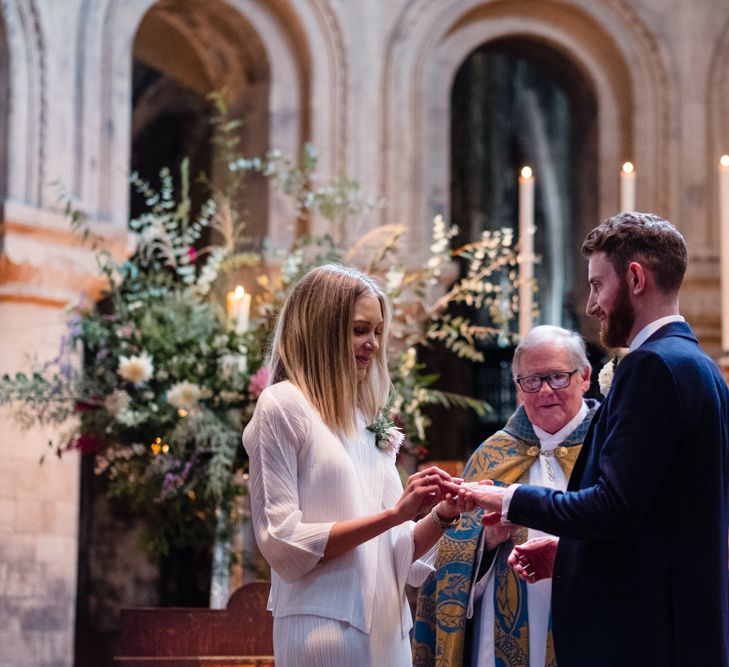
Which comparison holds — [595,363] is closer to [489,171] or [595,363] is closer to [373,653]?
[489,171]

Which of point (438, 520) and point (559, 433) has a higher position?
point (559, 433)

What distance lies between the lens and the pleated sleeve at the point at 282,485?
267cm

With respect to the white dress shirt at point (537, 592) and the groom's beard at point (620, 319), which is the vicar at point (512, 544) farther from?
the groom's beard at point (620, 319)

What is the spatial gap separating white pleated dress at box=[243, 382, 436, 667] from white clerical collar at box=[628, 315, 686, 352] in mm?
597

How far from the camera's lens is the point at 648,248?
271cm

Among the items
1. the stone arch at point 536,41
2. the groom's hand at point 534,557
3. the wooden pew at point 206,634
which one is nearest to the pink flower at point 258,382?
the wooden pew at point 206,634

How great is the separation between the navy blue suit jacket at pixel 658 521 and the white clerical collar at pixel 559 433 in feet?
3.32

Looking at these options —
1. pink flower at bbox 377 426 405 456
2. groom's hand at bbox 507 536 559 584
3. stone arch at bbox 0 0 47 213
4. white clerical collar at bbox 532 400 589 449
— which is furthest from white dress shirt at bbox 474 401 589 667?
stone arch at bbox 0 0 47 213

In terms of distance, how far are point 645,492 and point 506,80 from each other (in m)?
8.05

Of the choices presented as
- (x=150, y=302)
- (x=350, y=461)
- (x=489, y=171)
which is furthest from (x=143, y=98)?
(x=350, y=461)

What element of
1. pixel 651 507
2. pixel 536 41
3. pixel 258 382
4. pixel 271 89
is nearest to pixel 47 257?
pixel 271 89

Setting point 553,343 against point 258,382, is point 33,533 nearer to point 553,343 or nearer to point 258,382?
point 258,382

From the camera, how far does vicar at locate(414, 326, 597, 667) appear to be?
3469 mm

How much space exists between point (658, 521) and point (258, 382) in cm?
200
